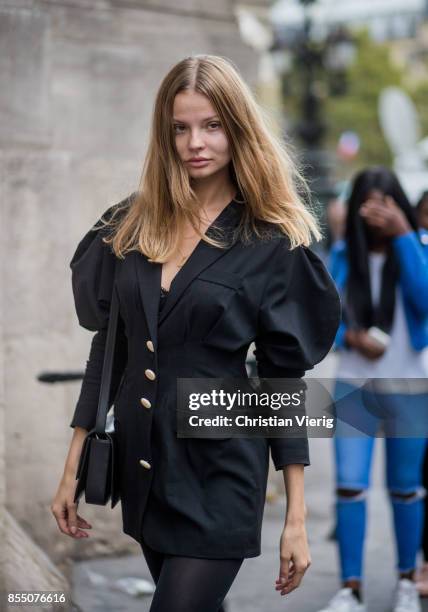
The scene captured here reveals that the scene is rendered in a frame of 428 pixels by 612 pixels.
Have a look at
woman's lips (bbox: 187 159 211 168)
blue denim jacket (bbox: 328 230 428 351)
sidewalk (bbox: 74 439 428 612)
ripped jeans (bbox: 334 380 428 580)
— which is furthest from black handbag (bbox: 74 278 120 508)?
blue denim jacket (bbox: 328 230 428 351)

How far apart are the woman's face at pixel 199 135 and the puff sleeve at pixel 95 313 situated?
1.12 ft

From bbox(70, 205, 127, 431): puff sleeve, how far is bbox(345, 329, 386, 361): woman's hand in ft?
6.77

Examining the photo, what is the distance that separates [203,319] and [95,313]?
15.8 inches

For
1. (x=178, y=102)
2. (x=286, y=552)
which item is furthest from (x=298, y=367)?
(x=178, y=102)

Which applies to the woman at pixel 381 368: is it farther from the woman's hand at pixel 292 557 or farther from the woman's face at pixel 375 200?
the woman's hand at pixel 292 557

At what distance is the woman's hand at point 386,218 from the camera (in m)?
5.03

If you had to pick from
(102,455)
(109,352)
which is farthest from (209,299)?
(102,455)

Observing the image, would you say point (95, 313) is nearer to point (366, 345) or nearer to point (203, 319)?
point (203, 319)

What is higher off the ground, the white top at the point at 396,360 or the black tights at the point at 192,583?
the white top at the point at 396,360

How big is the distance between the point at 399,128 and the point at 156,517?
66.6ft

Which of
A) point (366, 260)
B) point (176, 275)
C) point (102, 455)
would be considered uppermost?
point (366, 260)

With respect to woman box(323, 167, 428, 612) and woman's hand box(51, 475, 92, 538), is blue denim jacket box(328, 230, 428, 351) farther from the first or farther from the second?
woman's hand box(51, 475, 92, 538)

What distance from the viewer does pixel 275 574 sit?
221 inches
